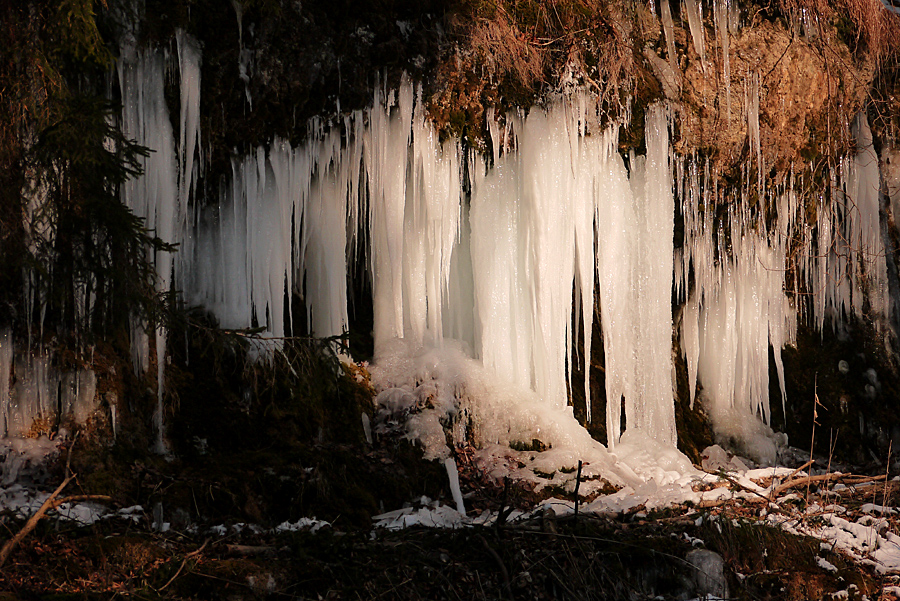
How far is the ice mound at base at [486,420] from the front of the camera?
25.2ft

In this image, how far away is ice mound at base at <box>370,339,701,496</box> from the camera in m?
7.68

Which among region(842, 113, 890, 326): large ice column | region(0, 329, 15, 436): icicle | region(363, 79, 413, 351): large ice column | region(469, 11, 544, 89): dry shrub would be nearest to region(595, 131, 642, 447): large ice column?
region(469, 11, 544, 89): dry shrub

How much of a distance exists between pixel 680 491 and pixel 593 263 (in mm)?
2561

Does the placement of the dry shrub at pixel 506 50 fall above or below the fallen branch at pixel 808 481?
above

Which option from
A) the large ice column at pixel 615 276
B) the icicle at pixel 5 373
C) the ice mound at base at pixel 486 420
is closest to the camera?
the icicle at pixel 5 373

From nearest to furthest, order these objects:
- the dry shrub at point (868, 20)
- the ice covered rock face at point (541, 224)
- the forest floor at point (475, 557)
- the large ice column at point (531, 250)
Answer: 1. the forest floor at point (475, 557)
2. the ice covered rock face at point (541, 224)
3. the large ice column at point (531, 250)
4. the dry shrub at point (868, 20)

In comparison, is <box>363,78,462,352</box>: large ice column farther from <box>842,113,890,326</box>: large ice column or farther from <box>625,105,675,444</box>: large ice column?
<box>842,113,890,326</box>: large ice column

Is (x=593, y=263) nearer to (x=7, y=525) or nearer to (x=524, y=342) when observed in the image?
(x=524, y=342)

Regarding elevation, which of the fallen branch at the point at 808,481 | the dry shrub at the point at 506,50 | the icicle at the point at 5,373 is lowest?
the fallen branch at the point at 808,481

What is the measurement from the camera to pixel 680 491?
6.59 m

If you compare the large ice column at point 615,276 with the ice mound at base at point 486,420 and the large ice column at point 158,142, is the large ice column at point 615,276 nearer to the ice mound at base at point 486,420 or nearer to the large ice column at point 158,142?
the ice mound at base at point 486,420

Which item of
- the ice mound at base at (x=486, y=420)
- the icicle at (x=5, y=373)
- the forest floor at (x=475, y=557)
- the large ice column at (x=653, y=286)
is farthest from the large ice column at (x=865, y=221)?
the icicle at (x=5, y=373)

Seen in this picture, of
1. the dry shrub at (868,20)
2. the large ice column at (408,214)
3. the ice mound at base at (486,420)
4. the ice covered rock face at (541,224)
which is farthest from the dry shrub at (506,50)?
the dry shrub at (868,20)

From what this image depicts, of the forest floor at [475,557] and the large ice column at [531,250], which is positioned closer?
the forest floor at [475,557]
